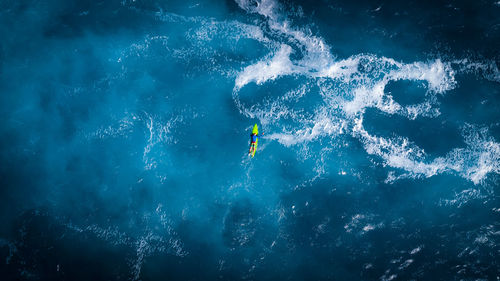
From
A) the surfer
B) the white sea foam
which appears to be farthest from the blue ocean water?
the surfer

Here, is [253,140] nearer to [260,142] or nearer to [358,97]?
[260,142]

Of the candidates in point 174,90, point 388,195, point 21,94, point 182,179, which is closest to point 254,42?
point 174,90

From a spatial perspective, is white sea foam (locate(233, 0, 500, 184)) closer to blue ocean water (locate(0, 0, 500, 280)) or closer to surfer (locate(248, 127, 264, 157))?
blue ocean water (locate(0, 0, 500, 280))

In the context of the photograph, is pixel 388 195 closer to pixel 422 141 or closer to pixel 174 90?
pixel 422 141

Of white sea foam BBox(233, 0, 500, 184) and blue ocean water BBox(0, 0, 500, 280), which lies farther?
white sea foam BBox(233, 0, 500, 184)

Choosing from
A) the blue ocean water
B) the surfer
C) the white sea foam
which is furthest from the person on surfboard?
the white sea foam
